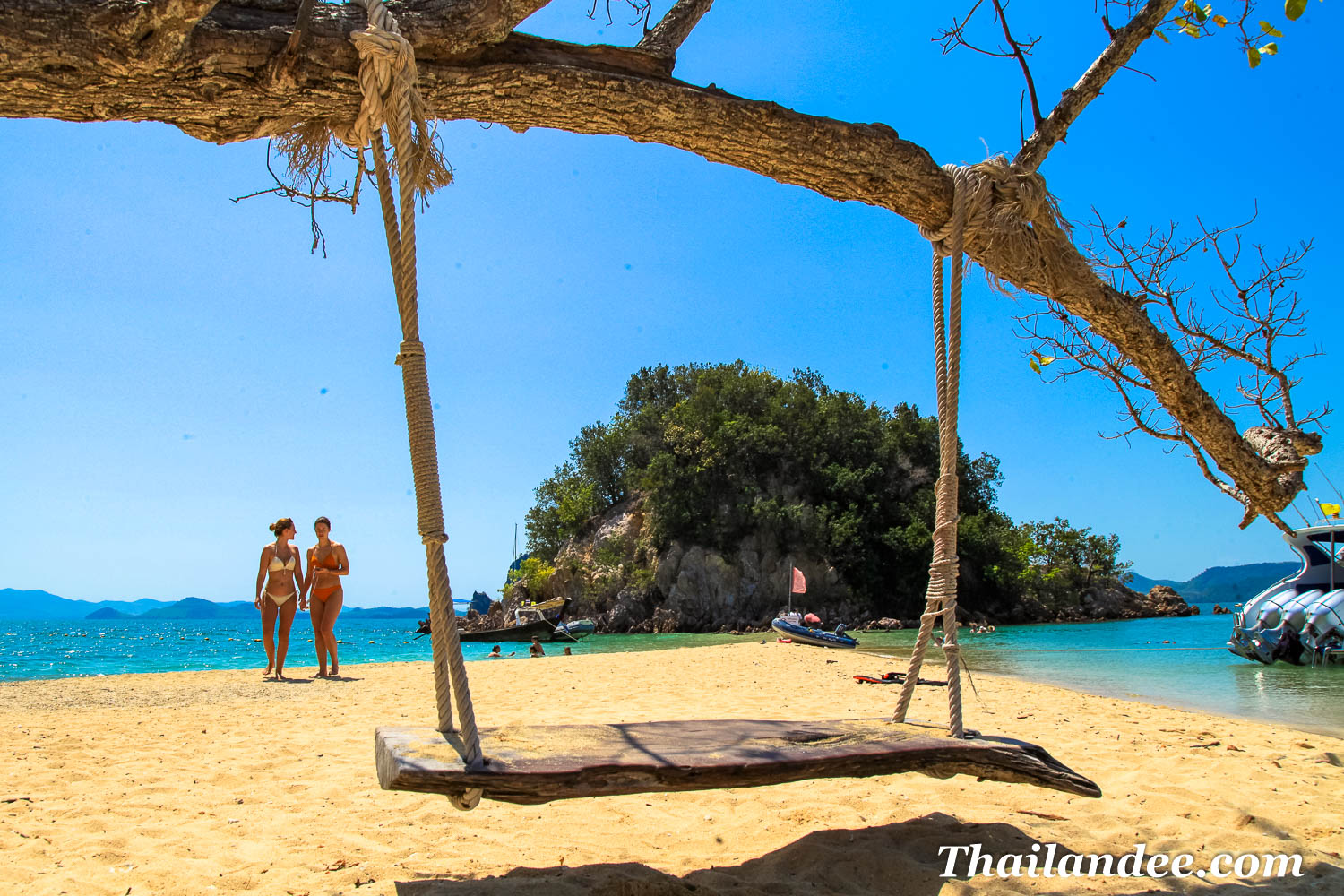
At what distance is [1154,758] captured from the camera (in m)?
4.64

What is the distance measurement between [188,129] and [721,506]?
34.2 m

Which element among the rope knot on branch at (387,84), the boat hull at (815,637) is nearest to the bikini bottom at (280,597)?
the rope knot on branch at (387,84)

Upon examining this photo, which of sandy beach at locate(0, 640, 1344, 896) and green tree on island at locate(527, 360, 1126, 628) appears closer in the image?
sandy beach at locate(0, 640, 1344, 896)

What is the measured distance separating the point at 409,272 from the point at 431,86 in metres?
0.56

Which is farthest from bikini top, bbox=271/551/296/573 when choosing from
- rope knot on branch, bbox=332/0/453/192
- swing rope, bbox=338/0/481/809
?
rope knot on branch, bbox=332/0/453/192

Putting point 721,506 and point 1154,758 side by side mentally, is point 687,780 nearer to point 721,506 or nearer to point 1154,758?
point 1154,758

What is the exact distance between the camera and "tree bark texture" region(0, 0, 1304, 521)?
188 cm

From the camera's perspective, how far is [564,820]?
10.3ft

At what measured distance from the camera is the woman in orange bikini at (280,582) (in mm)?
7727

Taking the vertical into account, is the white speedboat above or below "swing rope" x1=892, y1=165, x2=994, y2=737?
below

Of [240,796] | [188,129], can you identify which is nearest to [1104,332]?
[188,129]

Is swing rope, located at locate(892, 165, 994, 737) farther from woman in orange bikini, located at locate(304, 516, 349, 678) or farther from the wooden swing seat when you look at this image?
woman in orange bikini, located at locate(304, 516, 349, 678)

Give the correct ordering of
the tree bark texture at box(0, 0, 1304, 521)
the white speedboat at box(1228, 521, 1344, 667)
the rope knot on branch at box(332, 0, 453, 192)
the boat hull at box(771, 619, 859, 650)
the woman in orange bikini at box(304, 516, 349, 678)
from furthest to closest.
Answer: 1. the boat hull at box(771, 619, 859, 650)
2. the white speedboat at box(1228, 521, 1344, 667)
3. the woman in orange bikini at box(304, 516, 349, 678)
4. the rope knot on branch at box(332, 0, 453, 192)
5. the tree bark texture at box(0, 0, 1304, 521)

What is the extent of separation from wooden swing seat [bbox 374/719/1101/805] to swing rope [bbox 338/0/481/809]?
0.55ft
